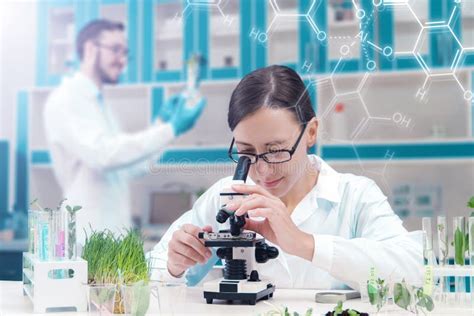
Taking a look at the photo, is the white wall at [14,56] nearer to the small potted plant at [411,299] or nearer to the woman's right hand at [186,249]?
the woman's right hand at [186,249]

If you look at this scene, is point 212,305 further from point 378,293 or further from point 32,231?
point 32,231

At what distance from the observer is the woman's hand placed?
62.1 inches

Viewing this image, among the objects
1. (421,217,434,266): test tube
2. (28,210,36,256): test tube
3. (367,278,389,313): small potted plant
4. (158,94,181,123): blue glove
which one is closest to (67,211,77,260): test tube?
(28,210,36,256): test tube

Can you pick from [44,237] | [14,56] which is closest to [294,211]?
[44,237]

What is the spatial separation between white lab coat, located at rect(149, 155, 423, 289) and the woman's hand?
43 mm

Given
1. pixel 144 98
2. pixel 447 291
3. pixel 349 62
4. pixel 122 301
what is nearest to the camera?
pixel 122 301

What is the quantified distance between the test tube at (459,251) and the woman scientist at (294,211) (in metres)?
0.09

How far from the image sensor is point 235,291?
1572 millimetres

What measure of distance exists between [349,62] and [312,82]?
2.37ft

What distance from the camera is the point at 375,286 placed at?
4.68 feet

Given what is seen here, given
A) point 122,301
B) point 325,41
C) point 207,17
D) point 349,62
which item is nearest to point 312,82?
point 325,41

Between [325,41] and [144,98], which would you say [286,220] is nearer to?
[325,41]

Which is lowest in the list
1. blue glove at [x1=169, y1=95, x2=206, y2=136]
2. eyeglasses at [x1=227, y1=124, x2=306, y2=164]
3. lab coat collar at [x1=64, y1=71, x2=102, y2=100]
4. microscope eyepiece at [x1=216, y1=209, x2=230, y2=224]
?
microscope eyepiece at [x1=216, y1=209, x2=230, y2=224]

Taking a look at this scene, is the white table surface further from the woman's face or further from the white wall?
the white wall
